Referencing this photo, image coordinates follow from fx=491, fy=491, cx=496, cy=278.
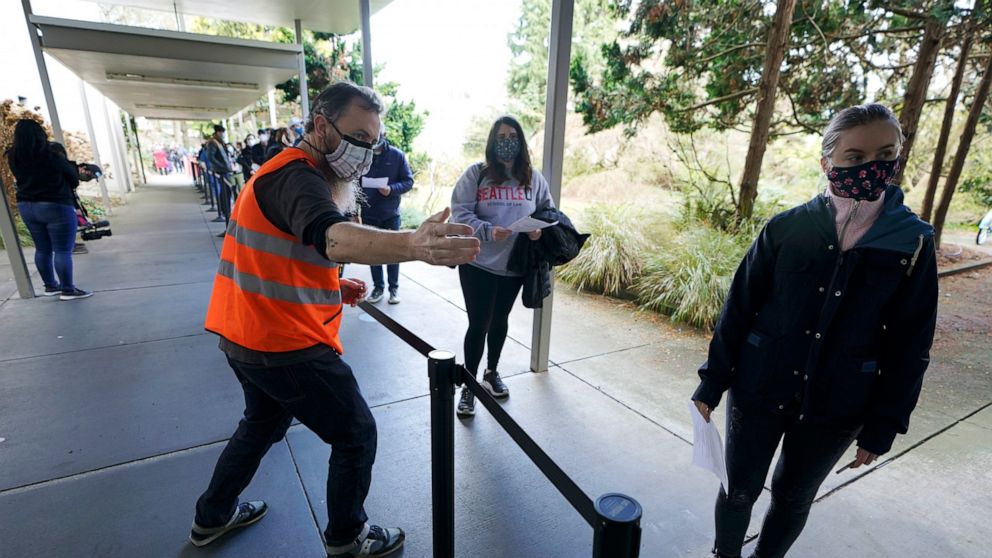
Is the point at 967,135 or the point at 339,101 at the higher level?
the point at 967,135

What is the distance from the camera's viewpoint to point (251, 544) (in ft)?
7.42

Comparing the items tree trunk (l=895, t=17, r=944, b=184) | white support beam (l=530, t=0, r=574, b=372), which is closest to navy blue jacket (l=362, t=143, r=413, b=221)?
white support beam (l=530, t=0, r=574, b=372)

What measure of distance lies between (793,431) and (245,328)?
6.42ft

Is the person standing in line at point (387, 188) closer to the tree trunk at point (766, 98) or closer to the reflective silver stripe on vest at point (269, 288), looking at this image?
the reflective silver stripe on vest at point (269, 288)

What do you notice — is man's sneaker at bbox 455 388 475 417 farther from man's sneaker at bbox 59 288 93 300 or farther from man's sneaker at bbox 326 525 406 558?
man's sneaker at bbox 59 288 93 300

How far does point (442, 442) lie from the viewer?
1666 millimetres

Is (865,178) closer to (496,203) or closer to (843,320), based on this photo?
(843,320)

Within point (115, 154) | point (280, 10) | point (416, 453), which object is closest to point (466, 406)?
point (416, 453)

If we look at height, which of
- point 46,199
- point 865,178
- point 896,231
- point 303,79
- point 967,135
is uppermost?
point 303,79

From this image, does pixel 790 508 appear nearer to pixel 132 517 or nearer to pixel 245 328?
pixel 245 328

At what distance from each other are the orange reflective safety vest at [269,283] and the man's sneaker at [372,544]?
972mm

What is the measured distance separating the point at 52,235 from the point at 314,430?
5505 mm

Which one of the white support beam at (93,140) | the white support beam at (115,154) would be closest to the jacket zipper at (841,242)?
the white support beam at (93,140)

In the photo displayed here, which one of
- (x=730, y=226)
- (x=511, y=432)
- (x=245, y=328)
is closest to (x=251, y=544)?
(x=245, y=328)
